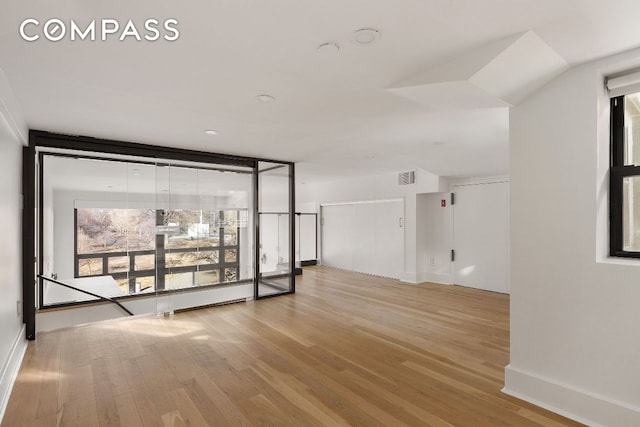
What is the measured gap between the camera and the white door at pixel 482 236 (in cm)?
583

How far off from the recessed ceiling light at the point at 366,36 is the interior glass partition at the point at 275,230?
3.85m

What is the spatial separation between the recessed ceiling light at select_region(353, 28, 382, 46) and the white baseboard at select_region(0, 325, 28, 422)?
3335 millimetres

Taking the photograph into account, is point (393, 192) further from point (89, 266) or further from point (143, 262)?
point (89, 266)

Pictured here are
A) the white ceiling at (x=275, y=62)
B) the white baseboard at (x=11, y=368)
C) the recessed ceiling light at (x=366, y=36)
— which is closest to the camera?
the white ceiling at (x=275, y=62)

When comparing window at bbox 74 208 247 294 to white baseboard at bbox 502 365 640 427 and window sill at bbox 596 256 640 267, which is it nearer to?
white baseboard at bbox 502 365 640 427

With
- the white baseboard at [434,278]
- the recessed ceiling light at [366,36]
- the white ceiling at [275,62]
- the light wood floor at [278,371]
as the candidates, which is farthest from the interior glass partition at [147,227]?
the recessed ceiling light at [366,36]

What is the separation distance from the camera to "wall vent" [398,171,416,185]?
22.3 ft

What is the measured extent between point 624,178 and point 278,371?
9.56 ft

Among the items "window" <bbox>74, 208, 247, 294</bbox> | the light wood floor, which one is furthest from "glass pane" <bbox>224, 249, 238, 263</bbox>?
the light wood floor

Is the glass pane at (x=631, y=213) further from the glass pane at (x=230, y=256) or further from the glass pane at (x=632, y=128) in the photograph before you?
the glass pane at (x=230, y=256)

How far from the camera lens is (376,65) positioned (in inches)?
86.2

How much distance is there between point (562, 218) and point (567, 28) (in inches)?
46.6

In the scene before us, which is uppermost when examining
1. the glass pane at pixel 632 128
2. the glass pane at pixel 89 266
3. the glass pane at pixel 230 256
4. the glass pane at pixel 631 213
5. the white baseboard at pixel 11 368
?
the glass pane at pixel 632 128

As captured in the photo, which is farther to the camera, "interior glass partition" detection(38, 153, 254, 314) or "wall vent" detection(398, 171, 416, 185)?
"wall vent" detection(398, 171, 416, 185)
